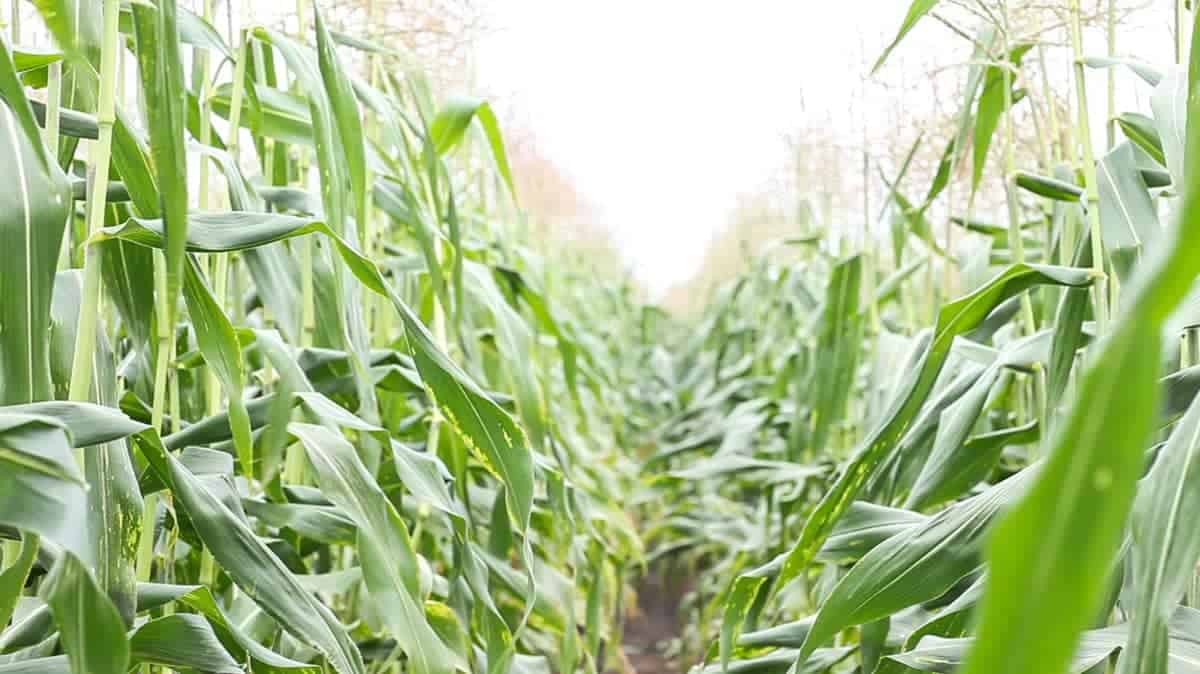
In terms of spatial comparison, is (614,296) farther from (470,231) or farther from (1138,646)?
(1138,646)

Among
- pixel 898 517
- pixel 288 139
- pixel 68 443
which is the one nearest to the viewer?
pixel 68 443

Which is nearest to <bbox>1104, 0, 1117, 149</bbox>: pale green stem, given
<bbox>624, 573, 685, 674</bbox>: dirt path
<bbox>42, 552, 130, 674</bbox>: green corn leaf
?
<bbox>42, 552, 130, 674</bbox>: green corn leaf

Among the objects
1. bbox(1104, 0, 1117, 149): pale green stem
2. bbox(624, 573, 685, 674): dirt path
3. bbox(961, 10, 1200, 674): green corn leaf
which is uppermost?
bbox(1104, 0, 1117, 149): pale green stem

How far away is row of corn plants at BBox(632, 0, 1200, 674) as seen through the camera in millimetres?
297

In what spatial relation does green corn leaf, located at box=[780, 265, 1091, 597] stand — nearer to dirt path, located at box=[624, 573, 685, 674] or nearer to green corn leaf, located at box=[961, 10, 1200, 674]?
green corn leaf, located at box=[961, 10, 1200, 674]

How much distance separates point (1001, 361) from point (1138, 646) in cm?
49

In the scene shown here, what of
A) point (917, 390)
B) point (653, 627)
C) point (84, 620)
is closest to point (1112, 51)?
point (917, 390)

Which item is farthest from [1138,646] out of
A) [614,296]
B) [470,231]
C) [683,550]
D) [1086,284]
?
[614,296]

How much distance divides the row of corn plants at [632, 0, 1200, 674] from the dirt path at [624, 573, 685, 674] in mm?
311

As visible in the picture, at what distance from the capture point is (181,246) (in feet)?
1.82

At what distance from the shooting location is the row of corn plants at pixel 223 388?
0.56m

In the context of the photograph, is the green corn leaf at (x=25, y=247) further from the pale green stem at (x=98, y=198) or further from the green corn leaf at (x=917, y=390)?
the green corn leaf at (x=917, y=390)

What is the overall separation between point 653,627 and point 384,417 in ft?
4.48

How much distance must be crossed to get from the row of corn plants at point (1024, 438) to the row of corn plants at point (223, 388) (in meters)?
0.25
